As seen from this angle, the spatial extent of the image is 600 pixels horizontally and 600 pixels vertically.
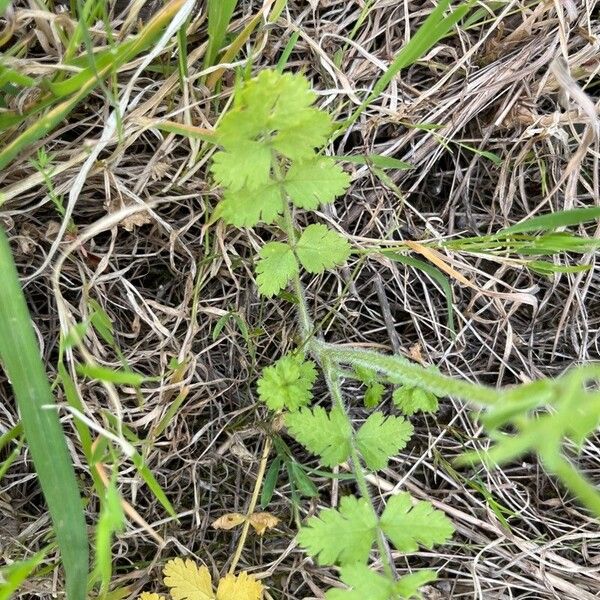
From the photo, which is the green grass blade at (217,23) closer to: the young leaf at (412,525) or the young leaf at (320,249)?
the young leaf at (320,249)

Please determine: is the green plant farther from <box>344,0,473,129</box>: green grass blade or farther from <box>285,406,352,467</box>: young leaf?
<box>344,0,473,129</box>: green grass blade

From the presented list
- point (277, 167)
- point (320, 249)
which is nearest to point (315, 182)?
point (277, 167)

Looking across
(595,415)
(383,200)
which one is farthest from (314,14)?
(595,415)

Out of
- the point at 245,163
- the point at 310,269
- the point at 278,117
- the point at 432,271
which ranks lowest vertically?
the point at 432,271

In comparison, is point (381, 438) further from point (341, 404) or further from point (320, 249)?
point (320, 249)

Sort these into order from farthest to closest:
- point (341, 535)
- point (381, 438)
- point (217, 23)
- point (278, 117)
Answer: point (381, 438)
point (217, 23)
point (341, 535)
point (278, 117)

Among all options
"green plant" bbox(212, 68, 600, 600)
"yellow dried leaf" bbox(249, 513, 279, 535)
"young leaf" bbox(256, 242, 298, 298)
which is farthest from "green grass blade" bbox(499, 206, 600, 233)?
"yellow dried leaf" bbox(249, 513, 279, 535)

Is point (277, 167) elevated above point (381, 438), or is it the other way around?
point (277, 167)

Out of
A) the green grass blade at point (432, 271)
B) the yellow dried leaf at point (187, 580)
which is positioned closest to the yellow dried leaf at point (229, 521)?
the yellow dried leaf at point (187, 580)

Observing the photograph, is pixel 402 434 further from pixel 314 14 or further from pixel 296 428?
pixel 314 14
